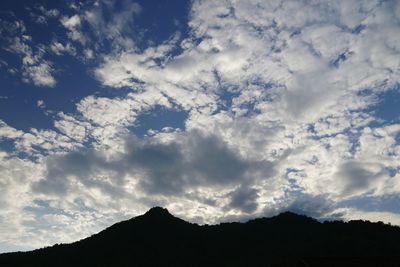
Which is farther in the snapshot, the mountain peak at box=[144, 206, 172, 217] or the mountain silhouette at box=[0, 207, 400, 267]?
the mountain peak at box=[144, 206, 172, 217]

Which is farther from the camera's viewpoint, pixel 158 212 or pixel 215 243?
pixel 158 212

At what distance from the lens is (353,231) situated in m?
130

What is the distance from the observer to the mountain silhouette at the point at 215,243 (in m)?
118

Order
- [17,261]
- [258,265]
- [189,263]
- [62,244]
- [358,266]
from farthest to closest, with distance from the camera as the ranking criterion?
[62,244] → [189,263] → [17,261] → [258,265] → [358,266]

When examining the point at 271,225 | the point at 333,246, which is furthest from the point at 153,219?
the point at 333,246

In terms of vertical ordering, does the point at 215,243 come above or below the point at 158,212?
below

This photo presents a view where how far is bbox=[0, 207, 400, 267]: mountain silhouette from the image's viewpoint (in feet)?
388

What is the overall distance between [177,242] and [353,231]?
6427cm

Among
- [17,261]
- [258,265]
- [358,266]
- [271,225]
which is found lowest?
[358,266]

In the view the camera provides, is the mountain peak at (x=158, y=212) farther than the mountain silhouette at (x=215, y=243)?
Yes

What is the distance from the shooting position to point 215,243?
15112cm

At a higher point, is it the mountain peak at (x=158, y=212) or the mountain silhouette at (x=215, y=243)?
the mountain peak at (x=158, y=212)

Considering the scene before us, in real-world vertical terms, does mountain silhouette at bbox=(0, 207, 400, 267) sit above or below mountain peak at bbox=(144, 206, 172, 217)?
below

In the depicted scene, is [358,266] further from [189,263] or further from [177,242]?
[177,242]
